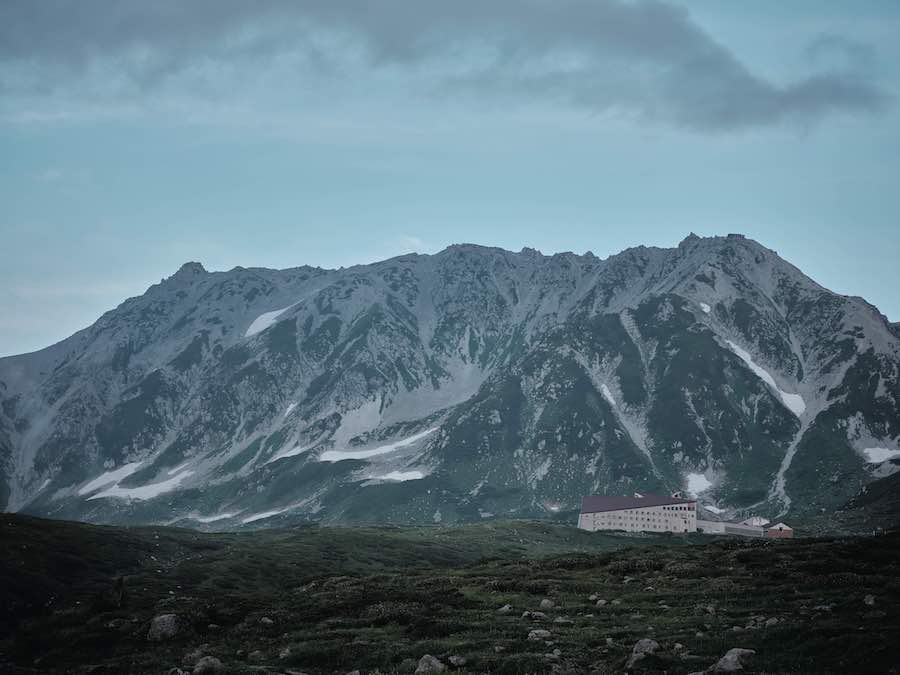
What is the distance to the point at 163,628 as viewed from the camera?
200 feet

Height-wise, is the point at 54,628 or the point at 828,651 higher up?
the point at 828,651

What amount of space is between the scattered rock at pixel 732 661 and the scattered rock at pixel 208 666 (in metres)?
24.6

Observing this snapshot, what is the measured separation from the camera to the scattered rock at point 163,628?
60.4 meters

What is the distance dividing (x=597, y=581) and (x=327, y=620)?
912 inches

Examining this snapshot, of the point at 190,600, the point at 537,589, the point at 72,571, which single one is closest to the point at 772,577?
the point at 537,589

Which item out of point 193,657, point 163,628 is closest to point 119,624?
point 163,628

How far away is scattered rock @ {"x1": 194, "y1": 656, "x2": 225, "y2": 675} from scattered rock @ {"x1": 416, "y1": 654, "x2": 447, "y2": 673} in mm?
10955

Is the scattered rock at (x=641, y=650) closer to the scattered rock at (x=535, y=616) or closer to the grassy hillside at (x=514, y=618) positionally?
the grassy hillside at (x=514, y=618)

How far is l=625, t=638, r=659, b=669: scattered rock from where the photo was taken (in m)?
37.0

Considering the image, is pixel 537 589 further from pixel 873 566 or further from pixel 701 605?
pixel 873 566

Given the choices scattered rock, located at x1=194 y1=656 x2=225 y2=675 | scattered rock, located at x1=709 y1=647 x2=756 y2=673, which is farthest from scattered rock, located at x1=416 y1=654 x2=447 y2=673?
scattered rock, located at x1=709 y1=647 x2=756 y2=673

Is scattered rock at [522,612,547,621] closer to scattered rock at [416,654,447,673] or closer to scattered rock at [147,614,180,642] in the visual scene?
scattered rock at [416,654,447,673]

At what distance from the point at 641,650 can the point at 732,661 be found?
4765 mm

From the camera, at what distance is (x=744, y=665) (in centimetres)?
3419
